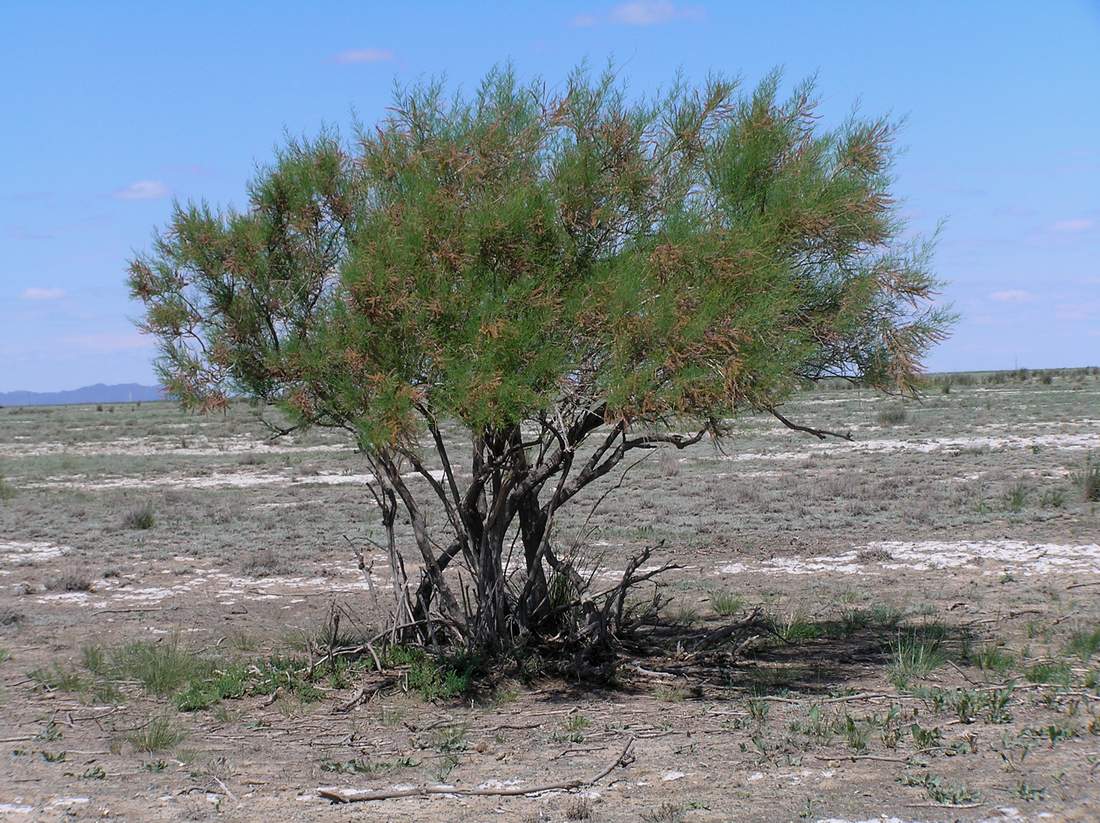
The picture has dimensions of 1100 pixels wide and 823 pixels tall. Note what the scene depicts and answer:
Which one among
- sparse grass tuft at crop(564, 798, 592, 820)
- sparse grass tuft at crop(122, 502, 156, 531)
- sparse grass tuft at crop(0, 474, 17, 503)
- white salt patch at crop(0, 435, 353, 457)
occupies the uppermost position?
white salt patch at crop(0, 435, 353, 457)

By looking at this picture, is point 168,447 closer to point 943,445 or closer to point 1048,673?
point 943,445

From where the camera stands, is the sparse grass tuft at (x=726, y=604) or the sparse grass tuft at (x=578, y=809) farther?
the sparse grass tuft at (x=726, y=604)

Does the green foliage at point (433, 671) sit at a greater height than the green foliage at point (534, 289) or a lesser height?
lesser

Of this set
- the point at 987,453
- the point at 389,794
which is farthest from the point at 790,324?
the point at 987,453

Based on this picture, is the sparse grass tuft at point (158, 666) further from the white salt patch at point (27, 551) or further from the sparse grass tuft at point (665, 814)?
A: the white salt patch at point (27, 551)

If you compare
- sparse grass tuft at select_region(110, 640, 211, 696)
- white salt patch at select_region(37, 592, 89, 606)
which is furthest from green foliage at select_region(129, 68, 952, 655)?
white salt patch at select_region(37, 592, 89, 606)

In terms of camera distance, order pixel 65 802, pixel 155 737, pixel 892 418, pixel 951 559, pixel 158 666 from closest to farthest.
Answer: pixel 65 802
pixel 155 737
pixel 158 666
pixel 951 559
pixel 892 418

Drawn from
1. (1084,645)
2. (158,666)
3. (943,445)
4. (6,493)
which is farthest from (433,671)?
(943,445)

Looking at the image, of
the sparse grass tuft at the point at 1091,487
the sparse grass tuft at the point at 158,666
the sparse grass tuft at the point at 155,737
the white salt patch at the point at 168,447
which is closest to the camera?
the sparse grass tuft at the point at 155,737

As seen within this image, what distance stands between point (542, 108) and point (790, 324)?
256cm

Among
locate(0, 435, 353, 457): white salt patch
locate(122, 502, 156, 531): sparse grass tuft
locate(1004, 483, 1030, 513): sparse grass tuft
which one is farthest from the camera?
locate(0, 435, 353, 457): white salt patch

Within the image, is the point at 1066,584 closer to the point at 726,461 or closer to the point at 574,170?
the point at 574,170

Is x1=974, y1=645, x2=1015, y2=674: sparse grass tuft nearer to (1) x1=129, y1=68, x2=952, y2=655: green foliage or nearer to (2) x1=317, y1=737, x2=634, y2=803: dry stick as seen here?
(1) x1=129, y1=68, x2=952, y2=655: green foliage

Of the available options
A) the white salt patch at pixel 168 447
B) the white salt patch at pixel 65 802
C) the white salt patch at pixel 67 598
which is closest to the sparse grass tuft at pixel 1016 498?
the white salt patch at pixel 67 598
